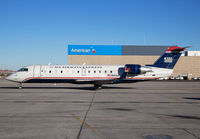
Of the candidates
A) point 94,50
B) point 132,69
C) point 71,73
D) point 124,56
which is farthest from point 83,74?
point 124,56

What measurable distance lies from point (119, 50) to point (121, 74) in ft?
166

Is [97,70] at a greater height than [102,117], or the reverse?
[97,70]

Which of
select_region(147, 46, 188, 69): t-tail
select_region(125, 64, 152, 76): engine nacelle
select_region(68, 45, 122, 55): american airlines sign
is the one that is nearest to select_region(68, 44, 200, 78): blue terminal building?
select_region(68, 45, 122, 55): american airlines sign

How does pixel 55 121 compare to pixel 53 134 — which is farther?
pixel 55 121

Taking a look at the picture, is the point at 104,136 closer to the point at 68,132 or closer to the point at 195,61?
the point at 68,132

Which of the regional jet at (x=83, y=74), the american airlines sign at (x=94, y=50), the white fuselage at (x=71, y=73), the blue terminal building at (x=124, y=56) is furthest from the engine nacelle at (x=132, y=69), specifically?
the american airlines sign at (x=94, y=50)

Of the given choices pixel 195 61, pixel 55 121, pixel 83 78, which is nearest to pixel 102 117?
pixel 55 121

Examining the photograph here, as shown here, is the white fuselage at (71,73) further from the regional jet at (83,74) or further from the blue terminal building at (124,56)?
the blue terminal building at (124,56)

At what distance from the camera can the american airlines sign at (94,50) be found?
236 feet

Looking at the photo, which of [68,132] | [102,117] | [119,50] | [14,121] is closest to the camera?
[68,132]

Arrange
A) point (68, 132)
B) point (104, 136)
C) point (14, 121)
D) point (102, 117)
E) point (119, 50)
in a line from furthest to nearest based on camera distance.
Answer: point (119, 50)
point (102, 117)
point (14, 121)
point (68, 132)
point (104, 136)

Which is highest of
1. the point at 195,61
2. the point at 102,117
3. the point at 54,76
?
the point at 195,61

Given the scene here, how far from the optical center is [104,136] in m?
6.19

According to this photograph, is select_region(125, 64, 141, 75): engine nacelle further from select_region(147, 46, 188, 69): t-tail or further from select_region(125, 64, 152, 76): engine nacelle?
select_region(147, 46, 188, 69): t-tail
